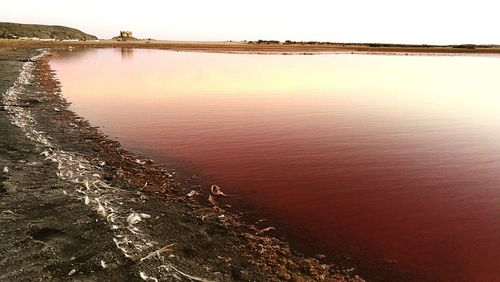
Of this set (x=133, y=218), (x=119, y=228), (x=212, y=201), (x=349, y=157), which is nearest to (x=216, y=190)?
(x=212, y=201)

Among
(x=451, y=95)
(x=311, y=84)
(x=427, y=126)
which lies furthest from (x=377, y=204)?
(x=311, y=84)

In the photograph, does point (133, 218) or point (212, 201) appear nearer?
point (133, 218)

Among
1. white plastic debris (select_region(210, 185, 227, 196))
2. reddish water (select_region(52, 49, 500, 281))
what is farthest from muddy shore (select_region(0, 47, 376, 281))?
reddish water (select_region(52, 49, 500, 281))

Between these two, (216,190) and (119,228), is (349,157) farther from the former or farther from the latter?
(119,228)

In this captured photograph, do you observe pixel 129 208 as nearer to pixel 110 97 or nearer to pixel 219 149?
pixel 219 149

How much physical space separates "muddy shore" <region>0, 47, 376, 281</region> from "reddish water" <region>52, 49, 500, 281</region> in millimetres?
1208

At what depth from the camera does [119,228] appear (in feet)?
30.4

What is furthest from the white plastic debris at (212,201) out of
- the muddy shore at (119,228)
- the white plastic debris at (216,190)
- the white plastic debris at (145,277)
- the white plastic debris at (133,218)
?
the white plastic debris at (145,277)

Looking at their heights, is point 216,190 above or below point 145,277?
below

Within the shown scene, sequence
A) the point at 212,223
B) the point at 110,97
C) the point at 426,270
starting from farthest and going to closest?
1. the point at 110,97
2. the point at 212,223
3. the point at 426,270

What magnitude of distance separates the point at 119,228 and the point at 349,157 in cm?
993

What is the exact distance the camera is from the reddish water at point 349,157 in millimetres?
9609

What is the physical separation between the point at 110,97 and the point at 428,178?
78.9ft

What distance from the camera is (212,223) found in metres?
10.1
